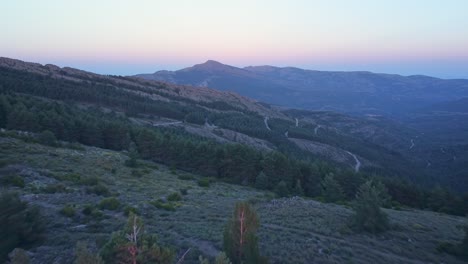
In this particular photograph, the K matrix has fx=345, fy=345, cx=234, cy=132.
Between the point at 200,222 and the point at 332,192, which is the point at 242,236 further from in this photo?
the point at 332,192

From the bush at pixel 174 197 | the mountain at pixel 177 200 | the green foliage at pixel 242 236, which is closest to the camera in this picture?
the green foliage at pixel 242 236

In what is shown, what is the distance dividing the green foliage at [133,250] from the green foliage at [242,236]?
434 cm

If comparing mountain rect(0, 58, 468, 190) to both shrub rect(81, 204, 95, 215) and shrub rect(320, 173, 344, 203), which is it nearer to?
shrub rect(320, 173, 344, 203)

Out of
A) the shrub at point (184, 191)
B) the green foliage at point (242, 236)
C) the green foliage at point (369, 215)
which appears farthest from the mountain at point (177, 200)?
the green foliage at point (242, 236)

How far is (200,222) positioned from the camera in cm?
2550

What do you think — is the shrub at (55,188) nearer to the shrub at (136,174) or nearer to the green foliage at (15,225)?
the green foliage at (15,225)

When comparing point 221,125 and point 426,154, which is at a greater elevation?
point 221,125

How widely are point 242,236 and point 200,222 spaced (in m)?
9.14

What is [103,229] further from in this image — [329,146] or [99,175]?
[329,146]

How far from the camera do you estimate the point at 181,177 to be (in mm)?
45625

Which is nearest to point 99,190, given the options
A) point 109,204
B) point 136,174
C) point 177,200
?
point 109,204

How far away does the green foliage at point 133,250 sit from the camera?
12852 mm

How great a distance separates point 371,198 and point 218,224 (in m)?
13.3

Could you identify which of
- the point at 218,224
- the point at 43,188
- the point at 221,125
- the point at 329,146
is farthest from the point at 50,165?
the point at 329,146
